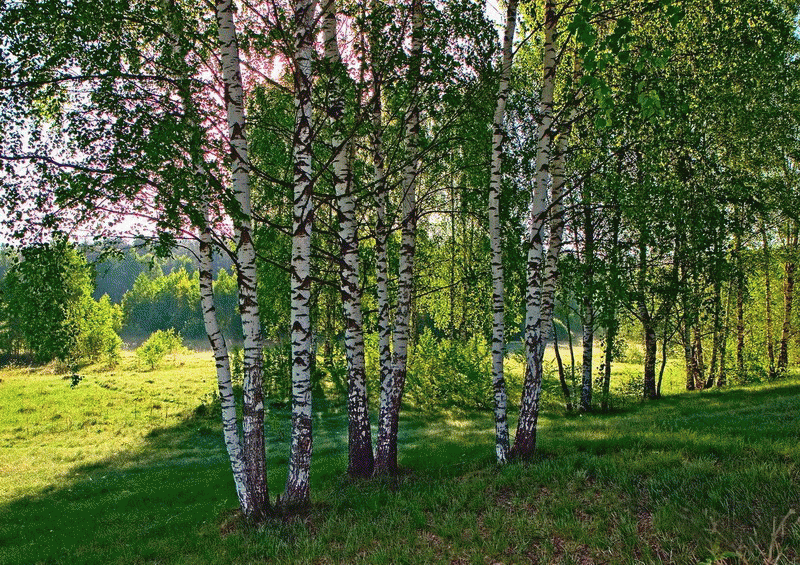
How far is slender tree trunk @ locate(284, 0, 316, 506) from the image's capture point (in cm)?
773

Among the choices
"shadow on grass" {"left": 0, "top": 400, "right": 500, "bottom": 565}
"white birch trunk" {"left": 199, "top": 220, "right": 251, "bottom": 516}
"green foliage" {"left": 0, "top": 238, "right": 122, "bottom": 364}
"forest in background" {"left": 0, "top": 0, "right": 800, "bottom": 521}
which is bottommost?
"shadow on grass" {"left": 0, "top": 400, "right": 500, "bottom": 565}

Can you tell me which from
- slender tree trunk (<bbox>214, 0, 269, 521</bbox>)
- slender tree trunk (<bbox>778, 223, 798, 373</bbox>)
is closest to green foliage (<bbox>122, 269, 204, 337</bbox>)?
slender tree trunk (<bbox>778, 223, 798, 373</bbox>)

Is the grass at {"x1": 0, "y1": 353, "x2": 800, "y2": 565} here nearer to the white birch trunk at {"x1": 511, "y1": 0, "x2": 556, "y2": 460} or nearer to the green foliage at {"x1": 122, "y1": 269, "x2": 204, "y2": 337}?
the white birch trunk at {"x1": 511, "y1": 0, "x2": 556, "y2": 460}

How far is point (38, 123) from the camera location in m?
7.80

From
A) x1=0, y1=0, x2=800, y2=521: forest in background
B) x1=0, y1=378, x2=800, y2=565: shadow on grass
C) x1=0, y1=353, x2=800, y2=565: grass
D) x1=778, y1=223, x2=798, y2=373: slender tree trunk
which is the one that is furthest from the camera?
x1=778, y1=223, x2=798, y2=373: slender tree trunk

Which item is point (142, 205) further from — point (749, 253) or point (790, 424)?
point (749, 253)

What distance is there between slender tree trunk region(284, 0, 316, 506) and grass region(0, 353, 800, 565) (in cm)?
84

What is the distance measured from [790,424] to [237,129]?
1084 cm

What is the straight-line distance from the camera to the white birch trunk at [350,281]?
8.74 metres

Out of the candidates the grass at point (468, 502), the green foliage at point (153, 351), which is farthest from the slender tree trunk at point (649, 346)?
the green foliage at point (153, 351)

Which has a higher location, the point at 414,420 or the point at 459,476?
the point at 459,476

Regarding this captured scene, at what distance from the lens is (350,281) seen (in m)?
9.31

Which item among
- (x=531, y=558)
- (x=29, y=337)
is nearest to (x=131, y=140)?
(x=29, y=337)

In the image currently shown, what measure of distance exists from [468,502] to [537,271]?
4.11 metres
